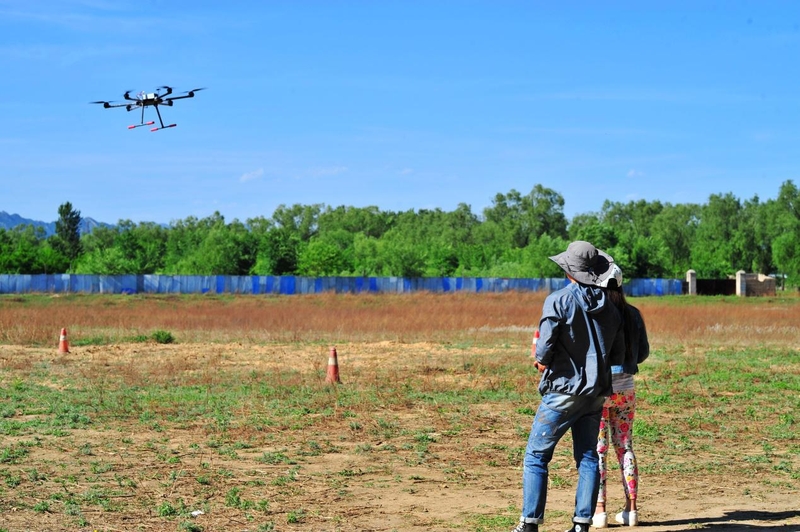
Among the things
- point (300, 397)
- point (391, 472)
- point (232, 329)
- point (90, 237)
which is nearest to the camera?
point (391, 472)

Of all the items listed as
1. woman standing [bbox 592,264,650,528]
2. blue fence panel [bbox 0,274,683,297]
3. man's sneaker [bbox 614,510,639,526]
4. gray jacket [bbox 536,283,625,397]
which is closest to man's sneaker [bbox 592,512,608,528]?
woman standing [bbox 592,264,650,528]

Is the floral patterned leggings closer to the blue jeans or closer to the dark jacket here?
the dark jacket

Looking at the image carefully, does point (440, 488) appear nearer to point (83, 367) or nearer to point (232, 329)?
point (83, 367)

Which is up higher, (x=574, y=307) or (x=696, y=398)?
(x=574, y=307)

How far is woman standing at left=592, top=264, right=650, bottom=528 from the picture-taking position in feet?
22.4

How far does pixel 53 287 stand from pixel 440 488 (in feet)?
223

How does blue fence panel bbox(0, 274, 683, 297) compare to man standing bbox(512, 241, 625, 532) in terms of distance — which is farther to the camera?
blue fence panel bbox(0, 274, 683, 297)

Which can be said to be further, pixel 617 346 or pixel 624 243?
pixel 624 243

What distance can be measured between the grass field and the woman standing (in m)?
0.25

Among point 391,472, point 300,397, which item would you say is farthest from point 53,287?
point 391,472

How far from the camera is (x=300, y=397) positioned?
1476 cm

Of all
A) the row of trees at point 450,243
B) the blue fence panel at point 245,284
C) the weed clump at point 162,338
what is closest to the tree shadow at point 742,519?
the weed clump at point 162,338

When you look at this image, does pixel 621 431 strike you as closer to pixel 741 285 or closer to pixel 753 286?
pixel 741 285

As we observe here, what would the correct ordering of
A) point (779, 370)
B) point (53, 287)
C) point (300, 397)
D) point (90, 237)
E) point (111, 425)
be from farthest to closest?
point (90, 237) → point (53, 287) → point (779, 370) → point (300, 397) → point (111, 425)
